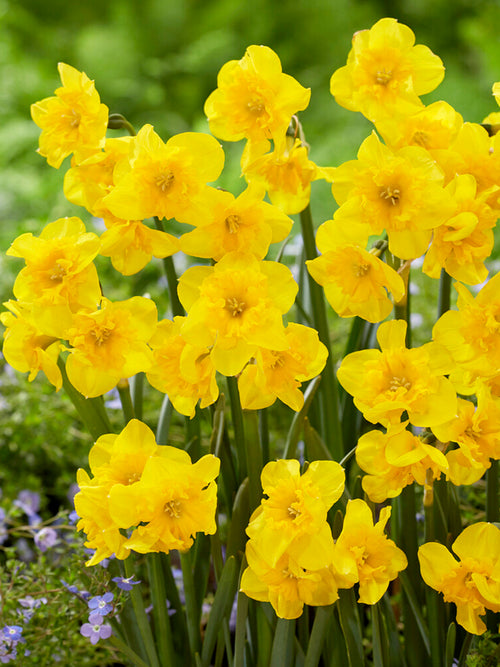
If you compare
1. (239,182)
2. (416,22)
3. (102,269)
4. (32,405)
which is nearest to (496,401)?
(32,405)

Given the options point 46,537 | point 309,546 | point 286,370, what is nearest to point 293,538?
point 309,546

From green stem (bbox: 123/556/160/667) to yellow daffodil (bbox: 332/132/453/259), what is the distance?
38 centimetres

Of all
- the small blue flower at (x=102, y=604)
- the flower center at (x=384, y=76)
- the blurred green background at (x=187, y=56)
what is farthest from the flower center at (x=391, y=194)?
the blurred green background at (x=187, y=56)

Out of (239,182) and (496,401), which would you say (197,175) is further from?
(239,182)

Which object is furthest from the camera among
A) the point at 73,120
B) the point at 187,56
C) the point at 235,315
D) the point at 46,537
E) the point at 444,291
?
the point at 187,56

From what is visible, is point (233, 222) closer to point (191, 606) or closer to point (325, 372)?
point (325, 372)

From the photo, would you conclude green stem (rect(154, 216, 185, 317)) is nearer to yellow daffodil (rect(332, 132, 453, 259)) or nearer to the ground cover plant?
the ground cover plant

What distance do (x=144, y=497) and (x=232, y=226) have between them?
0.21 m

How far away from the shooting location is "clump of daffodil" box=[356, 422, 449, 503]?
0.52 meters

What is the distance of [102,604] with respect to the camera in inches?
27.6

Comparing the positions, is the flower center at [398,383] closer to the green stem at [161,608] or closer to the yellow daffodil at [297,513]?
the yellow daffodil at [297,513]

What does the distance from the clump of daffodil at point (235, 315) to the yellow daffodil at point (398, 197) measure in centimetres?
8

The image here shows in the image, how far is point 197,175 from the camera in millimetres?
538

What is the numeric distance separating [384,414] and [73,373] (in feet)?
0.78
